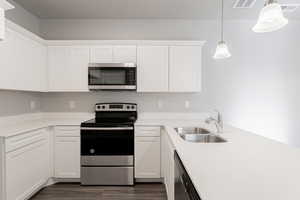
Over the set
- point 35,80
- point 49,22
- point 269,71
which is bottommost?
point 35,80

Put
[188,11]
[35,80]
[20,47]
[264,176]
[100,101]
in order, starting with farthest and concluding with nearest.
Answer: [100,101]
[188,11]
[35,80]
[20,47]
[264,176]

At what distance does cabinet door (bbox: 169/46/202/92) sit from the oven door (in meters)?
1.02

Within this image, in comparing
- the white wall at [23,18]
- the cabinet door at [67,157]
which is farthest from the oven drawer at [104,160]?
the white wall at [23,18]

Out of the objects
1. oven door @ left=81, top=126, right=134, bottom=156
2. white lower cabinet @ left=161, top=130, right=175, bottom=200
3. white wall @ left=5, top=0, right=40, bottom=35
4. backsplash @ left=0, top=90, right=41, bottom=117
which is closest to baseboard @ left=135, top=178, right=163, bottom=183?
oven door @ left=81, top=126, right=134, bottom=156

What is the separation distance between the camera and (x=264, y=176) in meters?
0.95

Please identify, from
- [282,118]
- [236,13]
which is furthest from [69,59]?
[282,118]

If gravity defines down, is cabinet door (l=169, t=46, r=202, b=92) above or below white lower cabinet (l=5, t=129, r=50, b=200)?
above

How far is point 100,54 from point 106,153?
4.93 ft

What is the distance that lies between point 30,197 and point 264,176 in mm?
2688

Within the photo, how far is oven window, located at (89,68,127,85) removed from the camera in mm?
2939

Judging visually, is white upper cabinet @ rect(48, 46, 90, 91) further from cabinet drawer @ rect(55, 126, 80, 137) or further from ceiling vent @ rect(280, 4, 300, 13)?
ceiling vent @ rect(280, 4, 300, 13)

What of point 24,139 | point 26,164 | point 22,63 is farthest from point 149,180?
point 22,63

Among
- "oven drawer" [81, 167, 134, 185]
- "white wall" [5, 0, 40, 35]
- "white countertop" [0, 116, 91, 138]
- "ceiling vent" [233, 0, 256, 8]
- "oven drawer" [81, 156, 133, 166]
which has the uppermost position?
"ceiling vent" [233, 0, 256, 8]

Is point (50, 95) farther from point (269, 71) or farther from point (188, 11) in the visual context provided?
point (269, 71)
